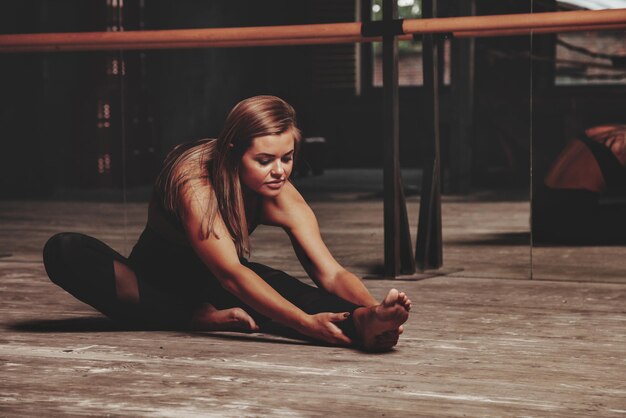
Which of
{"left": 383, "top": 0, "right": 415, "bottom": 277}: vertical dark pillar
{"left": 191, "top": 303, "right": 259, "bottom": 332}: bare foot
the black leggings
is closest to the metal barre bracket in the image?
{"left": 383, "top": 0, "right": 415, "bottom": 277}: vertical dark pillar

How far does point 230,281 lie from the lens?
252 cm

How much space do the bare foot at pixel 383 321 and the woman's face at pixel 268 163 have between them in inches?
14.2

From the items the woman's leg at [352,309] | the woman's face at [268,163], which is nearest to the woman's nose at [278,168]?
the woman's face at [268,163]

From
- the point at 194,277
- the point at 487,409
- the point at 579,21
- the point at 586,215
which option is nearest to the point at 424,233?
the point at 586,215

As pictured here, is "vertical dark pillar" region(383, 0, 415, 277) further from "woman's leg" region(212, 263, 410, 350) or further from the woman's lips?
the woman's lips

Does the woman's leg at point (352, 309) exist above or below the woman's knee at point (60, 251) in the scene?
below

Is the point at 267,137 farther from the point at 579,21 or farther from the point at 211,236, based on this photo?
the point at 579,21

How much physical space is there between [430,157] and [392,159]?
0.20m

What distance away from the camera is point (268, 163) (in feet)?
8.42

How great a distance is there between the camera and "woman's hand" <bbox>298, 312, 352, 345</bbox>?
252cm

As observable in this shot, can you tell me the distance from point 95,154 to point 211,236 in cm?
174

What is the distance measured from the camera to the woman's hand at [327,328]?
2.52 meters

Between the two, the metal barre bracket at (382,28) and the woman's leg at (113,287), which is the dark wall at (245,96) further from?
the woman's leg at (113,287)

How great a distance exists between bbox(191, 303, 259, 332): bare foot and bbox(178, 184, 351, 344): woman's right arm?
0.19m
